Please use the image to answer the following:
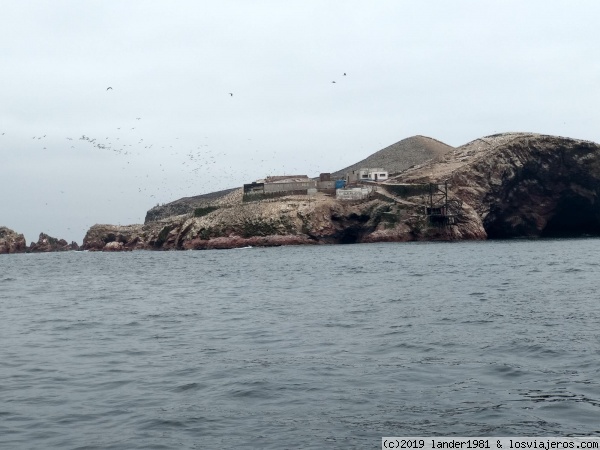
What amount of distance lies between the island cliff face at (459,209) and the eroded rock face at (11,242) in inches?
1713

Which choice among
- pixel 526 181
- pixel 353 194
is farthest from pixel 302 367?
pixel 526 181

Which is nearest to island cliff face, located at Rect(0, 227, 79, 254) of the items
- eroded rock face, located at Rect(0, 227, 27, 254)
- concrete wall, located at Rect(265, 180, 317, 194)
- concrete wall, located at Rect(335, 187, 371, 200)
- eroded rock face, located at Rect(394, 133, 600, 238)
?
eroded rock face, located at Rect(0, 227, 27, 254)

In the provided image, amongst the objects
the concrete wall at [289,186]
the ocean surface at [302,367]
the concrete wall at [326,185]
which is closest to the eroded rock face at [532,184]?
the concrete wall at [326,185]

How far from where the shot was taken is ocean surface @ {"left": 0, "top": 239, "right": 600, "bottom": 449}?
46.8 ft

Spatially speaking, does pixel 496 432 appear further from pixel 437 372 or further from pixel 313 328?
pixel 313 328

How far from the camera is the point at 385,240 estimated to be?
4473 inches

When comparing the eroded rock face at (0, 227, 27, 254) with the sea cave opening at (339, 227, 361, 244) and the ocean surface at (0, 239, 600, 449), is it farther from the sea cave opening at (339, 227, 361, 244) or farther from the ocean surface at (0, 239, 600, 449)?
the ocean surface at (0, 239, 600, 449)

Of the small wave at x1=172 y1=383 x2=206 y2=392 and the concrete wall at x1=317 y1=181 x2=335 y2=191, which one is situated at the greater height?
the concrete wall at x1=317 y1=181 x2=335 y2=191

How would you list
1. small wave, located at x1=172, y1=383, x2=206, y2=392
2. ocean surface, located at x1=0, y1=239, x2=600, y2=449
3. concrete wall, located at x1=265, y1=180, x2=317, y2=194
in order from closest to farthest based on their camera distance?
ocean surface, located at x1=0, y1=239, x2=600, y2=449
small wave, located at x1=172, y1=383, x2=206, y2=392
concrete wall, located at x1=265, y1=180, x2=317, y2=194

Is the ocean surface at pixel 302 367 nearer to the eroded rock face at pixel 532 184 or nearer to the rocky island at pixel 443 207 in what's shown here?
the rocky island at pixel 443 207

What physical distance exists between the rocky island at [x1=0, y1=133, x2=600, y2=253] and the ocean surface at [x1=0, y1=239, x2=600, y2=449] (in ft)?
256

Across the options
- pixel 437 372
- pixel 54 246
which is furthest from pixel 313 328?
pixel 54 246

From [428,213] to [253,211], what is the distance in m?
29.1

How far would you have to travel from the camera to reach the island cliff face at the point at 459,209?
385 feet
